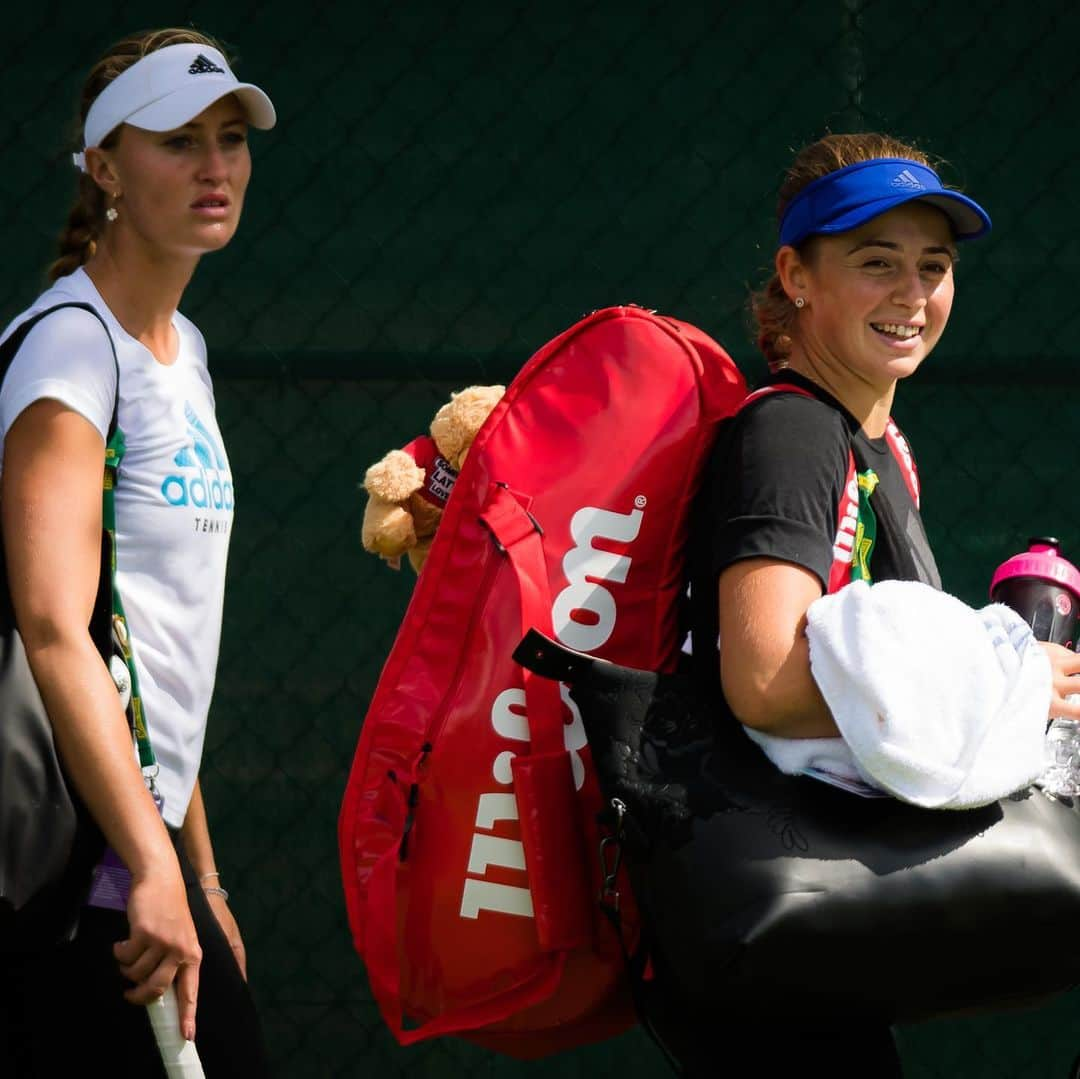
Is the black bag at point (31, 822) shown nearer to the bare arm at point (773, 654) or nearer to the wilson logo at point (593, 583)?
the wilson logo at point (593, 583)

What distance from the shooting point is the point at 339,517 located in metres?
3.49

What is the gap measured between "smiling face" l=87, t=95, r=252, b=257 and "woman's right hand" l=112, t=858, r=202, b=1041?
752 mm

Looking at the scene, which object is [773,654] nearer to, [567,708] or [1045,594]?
[567,708]

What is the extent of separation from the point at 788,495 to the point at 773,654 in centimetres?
17

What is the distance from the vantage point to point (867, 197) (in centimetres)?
206

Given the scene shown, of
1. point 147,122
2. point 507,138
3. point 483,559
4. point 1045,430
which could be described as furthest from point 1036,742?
point 507,138

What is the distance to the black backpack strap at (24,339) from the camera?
1851 millimetres

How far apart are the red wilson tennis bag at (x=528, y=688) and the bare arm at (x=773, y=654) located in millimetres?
221

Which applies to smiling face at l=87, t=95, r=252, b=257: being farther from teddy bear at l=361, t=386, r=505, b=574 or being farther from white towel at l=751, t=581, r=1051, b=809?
white towel at l=751, t=581, r=1051, b=809

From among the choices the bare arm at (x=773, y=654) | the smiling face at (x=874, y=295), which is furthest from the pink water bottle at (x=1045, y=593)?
the bare arm at (x=773, y=654)

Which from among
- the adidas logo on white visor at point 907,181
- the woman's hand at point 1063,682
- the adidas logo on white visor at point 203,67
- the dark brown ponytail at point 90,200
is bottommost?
the dark brown ponytail at point 90,200

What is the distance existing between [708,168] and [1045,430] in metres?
0.85

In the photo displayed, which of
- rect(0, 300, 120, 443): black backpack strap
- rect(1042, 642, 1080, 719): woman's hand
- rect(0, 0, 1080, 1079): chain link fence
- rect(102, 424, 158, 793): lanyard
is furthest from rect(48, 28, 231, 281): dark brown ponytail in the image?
rect(0, 0, 1080, 1079): chain link fence

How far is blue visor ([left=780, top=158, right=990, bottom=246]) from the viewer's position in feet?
6.75
